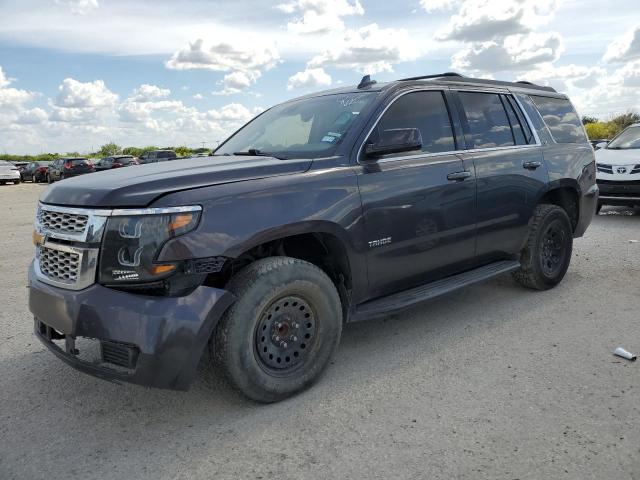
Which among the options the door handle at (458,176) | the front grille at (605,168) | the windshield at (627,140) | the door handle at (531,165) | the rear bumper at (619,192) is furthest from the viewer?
the windshield at (627,140)

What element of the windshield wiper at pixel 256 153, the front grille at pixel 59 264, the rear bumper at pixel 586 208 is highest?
the windshield wiper at pixel 256 153

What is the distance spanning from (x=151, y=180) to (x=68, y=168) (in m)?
30.5

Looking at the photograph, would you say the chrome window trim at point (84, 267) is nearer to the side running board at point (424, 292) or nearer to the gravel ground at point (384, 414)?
the gravel ground at point (384, 414)

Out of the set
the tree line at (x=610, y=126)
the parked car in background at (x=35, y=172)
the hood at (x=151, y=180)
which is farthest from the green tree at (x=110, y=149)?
the hood at (x=151, y=180)

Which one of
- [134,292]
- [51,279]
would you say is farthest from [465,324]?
[51,279]

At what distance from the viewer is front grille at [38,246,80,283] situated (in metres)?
2.98

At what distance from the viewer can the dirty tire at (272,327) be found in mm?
3051

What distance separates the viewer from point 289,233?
3244mm

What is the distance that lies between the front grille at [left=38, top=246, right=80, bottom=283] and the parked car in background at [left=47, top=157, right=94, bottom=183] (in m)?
28.8

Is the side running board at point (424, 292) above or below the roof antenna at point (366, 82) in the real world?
below

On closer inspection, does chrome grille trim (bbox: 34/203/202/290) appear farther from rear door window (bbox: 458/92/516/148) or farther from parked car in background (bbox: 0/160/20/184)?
parked car in background (bbox: 0/160/20/184)

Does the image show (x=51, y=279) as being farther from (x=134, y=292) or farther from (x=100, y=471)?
(x=100, y=471)

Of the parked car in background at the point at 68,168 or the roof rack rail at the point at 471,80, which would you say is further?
the parked car in background at the point at 68,168

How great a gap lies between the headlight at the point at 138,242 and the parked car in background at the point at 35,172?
35.9 m
